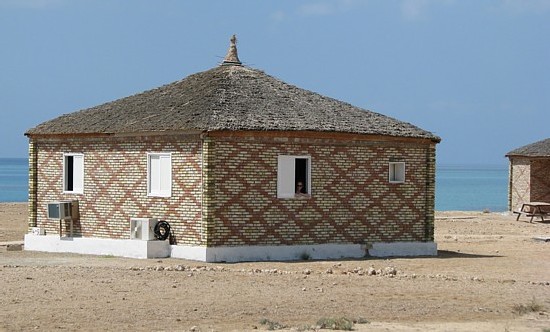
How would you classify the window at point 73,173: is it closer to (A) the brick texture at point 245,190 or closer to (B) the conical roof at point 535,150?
(A) the brick texture at point 245,190

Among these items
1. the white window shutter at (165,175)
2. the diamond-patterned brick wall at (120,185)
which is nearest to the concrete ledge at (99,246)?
the diamond-patterned brick wall at (120,185)

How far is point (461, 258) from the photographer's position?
2875 cm

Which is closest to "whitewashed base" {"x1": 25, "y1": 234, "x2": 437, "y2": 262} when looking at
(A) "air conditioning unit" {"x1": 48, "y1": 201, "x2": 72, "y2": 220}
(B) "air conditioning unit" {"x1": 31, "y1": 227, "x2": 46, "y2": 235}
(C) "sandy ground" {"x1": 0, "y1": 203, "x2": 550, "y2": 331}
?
(B) "air conditioning unit" {"x1": 31, "y1": 227, "x2": 46, "y2": 235}

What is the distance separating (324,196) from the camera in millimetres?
27875

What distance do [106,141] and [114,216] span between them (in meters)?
2.08

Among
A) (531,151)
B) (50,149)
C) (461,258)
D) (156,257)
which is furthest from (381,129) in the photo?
(531,151)

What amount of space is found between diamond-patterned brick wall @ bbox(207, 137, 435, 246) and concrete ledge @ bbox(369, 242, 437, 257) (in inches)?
7.4

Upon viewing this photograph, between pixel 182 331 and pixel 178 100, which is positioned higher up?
pixel 178 100

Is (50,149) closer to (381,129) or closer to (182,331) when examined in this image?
(381,129)

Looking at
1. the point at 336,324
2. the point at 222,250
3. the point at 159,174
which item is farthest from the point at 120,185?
the point at 336,324

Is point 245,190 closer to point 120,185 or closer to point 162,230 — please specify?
point 162,230

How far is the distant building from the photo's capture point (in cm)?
5003

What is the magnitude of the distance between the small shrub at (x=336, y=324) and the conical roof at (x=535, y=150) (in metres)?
33.9

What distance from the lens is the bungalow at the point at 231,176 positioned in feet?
87.0
